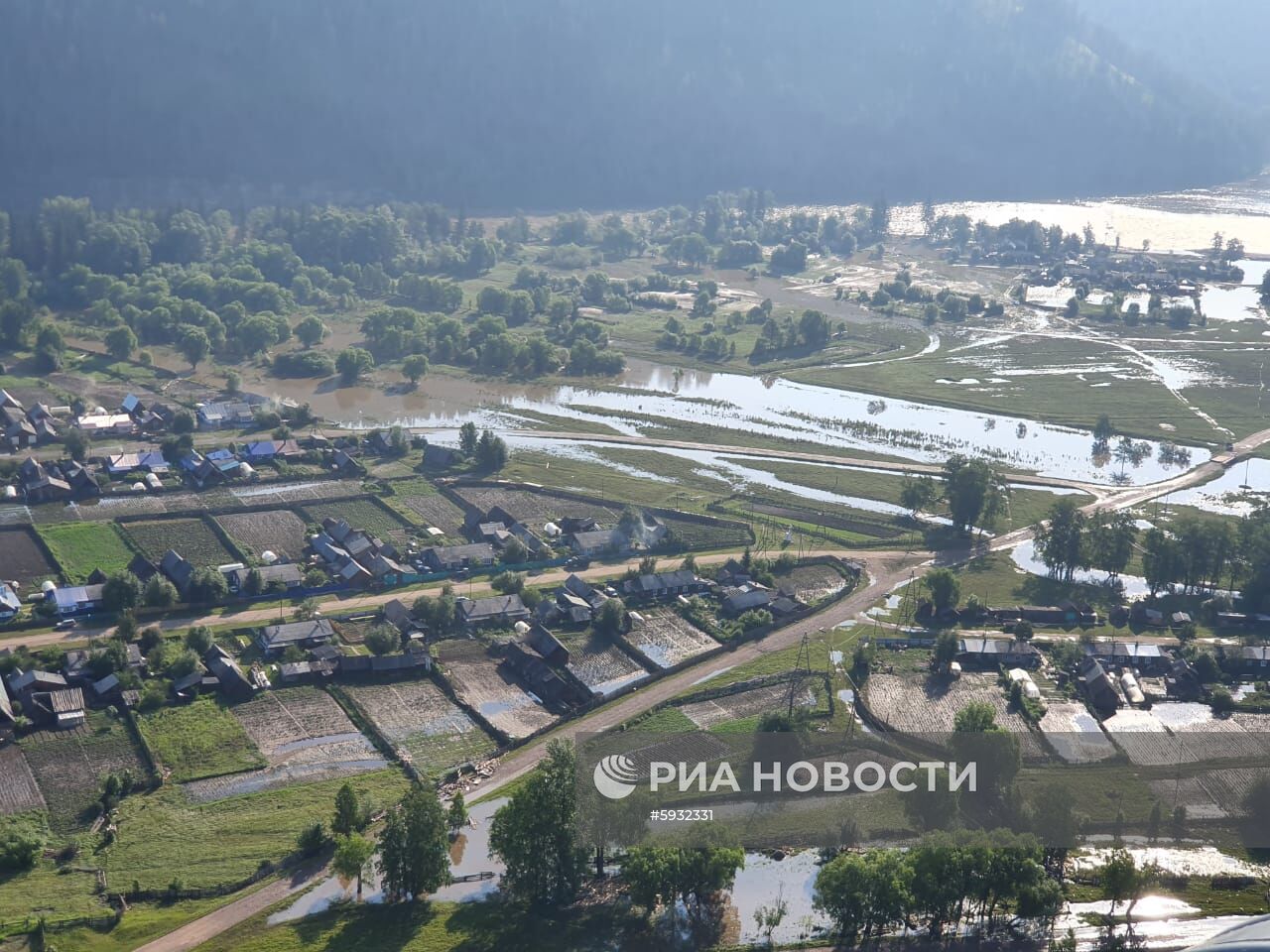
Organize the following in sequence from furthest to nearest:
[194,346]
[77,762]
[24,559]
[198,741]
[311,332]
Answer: [311,332]
[194,346]
[24,559]
[198,741]
[77,762]

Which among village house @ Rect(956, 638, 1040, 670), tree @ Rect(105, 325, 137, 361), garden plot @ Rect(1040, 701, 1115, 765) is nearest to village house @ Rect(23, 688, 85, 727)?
village house @ Rect(956, 638, 1040, 670)

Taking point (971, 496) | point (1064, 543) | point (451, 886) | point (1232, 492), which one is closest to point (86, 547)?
point (451, 886)

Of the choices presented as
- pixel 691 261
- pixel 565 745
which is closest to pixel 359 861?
pixel 565 745

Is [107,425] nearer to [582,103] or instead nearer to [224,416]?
[224,416]

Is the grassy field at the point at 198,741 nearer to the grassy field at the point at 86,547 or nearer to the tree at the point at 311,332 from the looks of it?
the grassy field at the point at 86,547

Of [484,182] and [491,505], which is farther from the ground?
[484,182]

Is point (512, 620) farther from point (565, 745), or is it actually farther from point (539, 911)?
point (539, 911)

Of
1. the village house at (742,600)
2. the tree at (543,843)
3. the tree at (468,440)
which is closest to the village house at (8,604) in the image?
the tree at (543,843)
